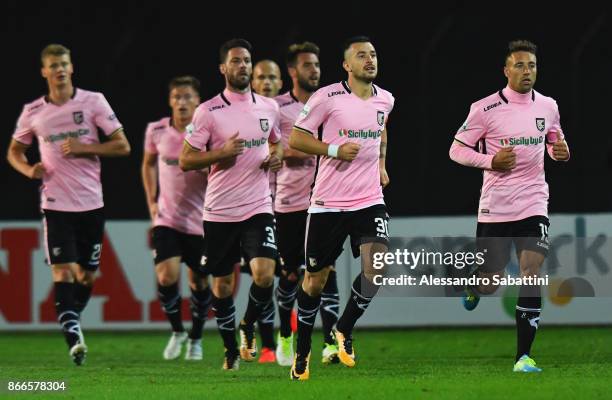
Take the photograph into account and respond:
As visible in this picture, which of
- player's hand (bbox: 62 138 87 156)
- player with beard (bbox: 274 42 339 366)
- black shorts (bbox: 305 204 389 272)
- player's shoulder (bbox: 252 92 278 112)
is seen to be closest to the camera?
black shorts (bbox: 305 204 389 272)

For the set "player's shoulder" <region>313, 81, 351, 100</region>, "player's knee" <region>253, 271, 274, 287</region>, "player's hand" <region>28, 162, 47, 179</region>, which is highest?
"player's shoulder" <region>313, 81, 351, 100</region>

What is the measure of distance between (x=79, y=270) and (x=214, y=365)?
5.91ft

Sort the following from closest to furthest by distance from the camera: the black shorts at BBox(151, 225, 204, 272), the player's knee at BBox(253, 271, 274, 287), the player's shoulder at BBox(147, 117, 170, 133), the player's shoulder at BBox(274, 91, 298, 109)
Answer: the player's knee at BBox(253, 271, 274, 287) < the player's shoulder at BBox(274, 91, 298, 109) < the black shorts at BBox(151, 225, 204, 272) < the player's shoulder at BBox(147, 117, 170, 133)

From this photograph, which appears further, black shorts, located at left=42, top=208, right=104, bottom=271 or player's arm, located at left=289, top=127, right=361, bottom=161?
black shorts, located at left=42, top=208, right=104, bottom=271

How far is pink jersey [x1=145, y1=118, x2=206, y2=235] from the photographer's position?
13.1 m

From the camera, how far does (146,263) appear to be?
16203mm

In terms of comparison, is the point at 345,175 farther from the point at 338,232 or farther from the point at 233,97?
the point at 233,97

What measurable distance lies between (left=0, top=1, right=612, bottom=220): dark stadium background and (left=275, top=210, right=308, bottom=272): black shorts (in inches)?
172

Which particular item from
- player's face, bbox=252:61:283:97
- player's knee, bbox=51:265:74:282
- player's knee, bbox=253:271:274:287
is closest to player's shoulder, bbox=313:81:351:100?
Result: player's knee, bbox=253:271:274:287

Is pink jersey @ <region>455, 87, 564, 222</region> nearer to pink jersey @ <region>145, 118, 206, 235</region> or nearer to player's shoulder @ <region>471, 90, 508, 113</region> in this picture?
player's shoulder @ <region>471, 90, 508, 113</region>

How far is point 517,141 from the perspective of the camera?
10625mm

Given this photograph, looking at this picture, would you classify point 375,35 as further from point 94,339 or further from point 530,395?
point 530,395

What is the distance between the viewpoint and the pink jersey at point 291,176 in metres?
12.4

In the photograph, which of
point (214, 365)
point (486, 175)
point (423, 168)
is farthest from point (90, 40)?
point (486, 175)
